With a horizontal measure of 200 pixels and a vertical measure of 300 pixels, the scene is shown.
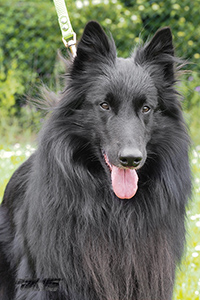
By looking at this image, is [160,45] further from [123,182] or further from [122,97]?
[123,182]

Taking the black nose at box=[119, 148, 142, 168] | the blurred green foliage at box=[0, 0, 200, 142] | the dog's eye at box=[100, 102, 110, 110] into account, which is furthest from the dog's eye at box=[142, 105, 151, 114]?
the blurred green foliage at box=[0, 0, 200, 142]

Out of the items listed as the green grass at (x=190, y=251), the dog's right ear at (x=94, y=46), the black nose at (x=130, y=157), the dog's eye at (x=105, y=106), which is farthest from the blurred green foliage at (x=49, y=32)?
the black nose at (x=130, y=157)

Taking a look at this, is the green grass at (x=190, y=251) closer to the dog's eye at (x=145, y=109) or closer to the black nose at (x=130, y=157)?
the dog's eye at (x=145, y=109)

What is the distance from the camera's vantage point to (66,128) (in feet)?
9.71

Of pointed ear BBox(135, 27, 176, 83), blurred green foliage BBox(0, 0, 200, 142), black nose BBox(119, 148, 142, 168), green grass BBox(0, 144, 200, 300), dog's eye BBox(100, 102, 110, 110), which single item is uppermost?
blurred green foliage BBox(0, 0, 200, 142)

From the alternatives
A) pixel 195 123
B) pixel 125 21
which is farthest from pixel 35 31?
Result: pixel 195 123

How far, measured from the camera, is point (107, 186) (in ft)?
9.71

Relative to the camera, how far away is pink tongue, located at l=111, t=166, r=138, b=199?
111 inches

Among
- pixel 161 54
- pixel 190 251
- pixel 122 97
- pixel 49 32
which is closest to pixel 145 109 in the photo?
pixel 122 97

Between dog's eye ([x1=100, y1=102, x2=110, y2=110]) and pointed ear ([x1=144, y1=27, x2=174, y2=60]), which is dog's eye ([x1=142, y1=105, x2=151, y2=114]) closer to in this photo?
dog's eye ([x1=100, y1=102, x2=110, y2=110])

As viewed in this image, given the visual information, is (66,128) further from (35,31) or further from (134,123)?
(35,31)

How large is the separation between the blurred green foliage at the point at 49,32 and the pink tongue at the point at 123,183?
536 cm

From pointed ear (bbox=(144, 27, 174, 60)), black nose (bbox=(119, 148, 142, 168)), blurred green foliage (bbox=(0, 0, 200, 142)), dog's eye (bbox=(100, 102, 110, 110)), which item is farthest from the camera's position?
blurred green foliage (bbox=(0, 0, 200, 142))

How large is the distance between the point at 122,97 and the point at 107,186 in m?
0.58
